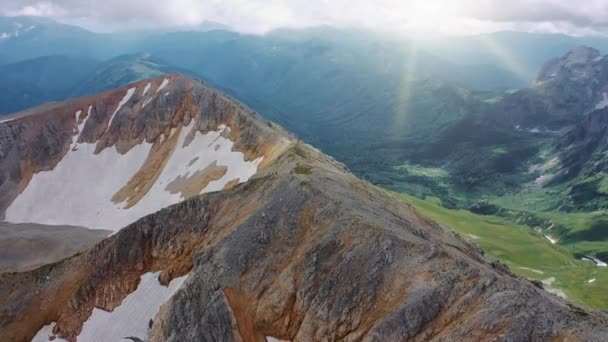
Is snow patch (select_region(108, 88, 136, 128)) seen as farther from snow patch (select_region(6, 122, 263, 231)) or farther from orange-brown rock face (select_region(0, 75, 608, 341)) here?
orange-brown rock face (select_region(0, 75, 608, 341))

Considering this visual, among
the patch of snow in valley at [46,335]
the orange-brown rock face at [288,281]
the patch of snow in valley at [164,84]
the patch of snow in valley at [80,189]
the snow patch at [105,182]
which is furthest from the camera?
the patch of snow in valley at [164,84]

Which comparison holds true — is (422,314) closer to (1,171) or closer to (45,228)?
(45,228)

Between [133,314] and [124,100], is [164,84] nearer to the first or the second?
[124,100]

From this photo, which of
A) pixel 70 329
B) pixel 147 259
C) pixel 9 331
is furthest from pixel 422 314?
pixel 9 331

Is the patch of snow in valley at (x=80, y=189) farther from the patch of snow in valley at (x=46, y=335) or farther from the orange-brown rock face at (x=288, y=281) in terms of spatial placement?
the patch of snow in valley at (x=46, y=335)

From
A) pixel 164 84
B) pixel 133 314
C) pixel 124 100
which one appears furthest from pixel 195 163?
pixel 133 314

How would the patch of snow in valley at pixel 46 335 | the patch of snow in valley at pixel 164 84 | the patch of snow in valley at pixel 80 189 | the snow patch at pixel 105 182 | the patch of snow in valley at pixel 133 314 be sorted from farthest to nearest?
the patch of snow in valley at pixel 164 84 < the patch of snow in valley at pixel 80 189 < the snow patch at pixel 105 182 < the patch of snow in valley at pixel 46 335 < the patch of snow in valley at pixel 133 314

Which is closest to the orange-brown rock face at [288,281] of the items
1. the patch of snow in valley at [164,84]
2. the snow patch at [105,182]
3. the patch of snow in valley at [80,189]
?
the snow patch at [105,182]
